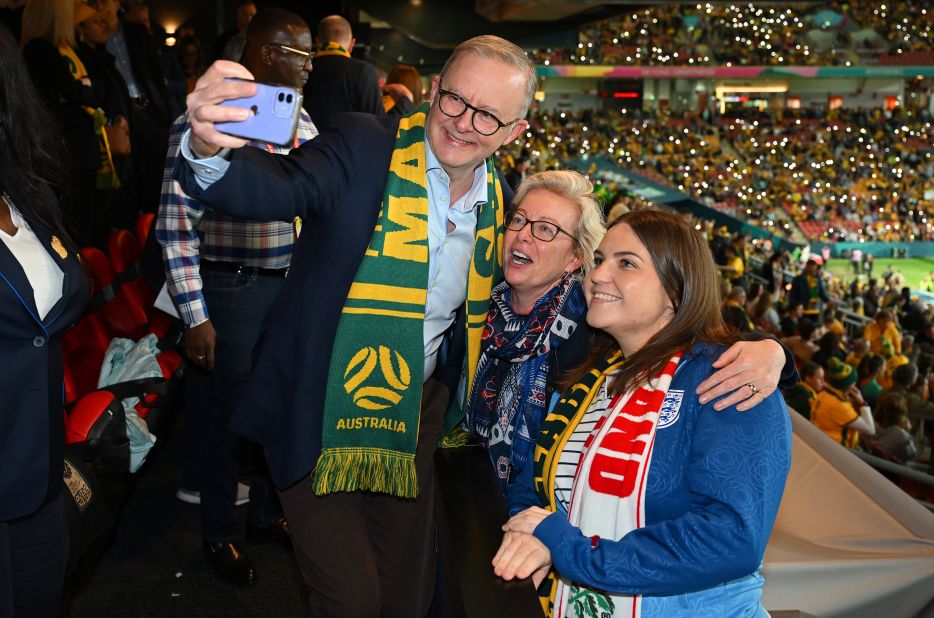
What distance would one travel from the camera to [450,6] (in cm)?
1020

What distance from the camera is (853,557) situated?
253cm

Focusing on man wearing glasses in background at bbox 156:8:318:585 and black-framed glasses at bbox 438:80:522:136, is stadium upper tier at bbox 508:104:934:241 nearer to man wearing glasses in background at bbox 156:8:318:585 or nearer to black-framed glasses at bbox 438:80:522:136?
man wearing glasses in background at bbox 156:8:318:585

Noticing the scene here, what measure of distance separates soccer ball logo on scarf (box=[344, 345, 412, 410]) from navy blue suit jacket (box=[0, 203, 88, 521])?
0.57 metres

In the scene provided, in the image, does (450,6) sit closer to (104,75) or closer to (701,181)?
(104,75)

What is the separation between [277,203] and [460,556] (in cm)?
72

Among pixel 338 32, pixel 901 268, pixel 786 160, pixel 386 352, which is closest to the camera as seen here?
pixel 386 352

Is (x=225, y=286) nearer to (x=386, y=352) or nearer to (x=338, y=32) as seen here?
(x=386, y=352)

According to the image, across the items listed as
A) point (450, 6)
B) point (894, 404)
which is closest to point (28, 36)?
point (894, 404)

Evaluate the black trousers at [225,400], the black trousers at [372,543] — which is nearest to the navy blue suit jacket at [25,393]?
the black trousers at [372,543]

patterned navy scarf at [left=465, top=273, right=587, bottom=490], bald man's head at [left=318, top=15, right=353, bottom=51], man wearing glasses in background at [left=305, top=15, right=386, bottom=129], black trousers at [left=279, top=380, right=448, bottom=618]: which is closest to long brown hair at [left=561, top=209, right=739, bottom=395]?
patterned navy scarf at [left=465, top=273, right=587, bottom=490]

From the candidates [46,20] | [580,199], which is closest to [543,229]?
[580,199]

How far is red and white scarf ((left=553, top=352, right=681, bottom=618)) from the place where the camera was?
60.7 inches

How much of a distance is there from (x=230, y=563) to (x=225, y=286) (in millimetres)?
864

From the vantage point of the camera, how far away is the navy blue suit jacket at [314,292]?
1.69 meters
